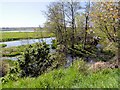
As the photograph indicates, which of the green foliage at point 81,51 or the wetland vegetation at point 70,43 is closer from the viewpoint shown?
the wetland vegetation at point 70,43

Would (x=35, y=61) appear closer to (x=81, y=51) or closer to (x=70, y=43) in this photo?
(x=81, y=51)

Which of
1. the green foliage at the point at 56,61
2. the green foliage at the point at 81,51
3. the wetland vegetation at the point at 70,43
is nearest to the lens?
the wetland vegetation at the point at 70,43

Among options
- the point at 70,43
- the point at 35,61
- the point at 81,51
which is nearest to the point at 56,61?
the point at 35,61

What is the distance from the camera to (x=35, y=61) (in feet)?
31.1

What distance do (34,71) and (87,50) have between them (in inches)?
639

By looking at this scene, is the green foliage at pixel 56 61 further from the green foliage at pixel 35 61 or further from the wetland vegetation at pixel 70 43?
the green foliage at pixel 35 61

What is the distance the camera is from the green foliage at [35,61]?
9.06 metres

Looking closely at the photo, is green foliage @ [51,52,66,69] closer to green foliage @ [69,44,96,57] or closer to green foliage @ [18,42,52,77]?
green foliage @ [18,42,52,77]

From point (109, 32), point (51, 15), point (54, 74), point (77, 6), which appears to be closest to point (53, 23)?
point (51, 15)

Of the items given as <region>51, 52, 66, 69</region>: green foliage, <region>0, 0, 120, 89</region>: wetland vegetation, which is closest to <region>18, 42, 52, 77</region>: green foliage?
<region>0, 0, 120, 89</region>: wetland vegetation

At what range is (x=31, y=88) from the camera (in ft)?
11.0

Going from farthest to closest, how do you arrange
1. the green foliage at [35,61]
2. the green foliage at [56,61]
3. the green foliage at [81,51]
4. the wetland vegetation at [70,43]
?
the green foliage at [81,51] < the green foliage at [56,61] < the wetland vegetation at [70,43] < the green foliage at [35,61]

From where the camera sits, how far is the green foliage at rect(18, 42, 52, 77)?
29.7 feet

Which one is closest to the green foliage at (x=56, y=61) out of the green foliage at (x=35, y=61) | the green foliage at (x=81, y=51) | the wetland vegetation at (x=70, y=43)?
the wetland vegetation at (x=70, y=43)
